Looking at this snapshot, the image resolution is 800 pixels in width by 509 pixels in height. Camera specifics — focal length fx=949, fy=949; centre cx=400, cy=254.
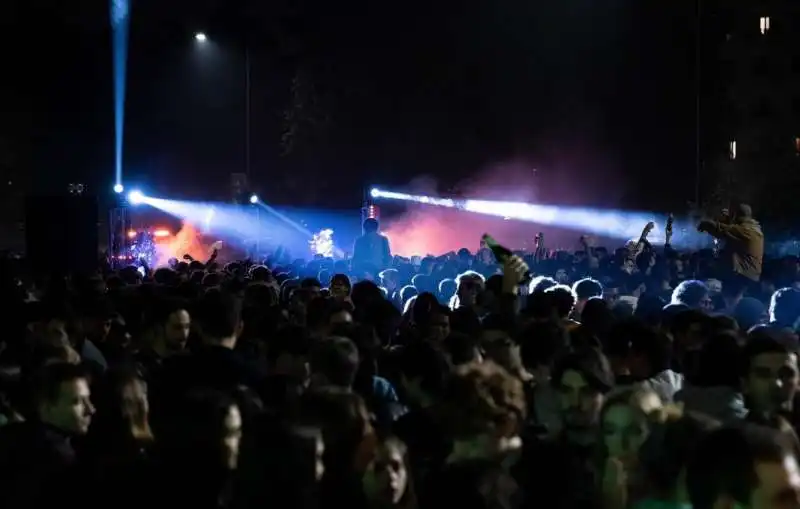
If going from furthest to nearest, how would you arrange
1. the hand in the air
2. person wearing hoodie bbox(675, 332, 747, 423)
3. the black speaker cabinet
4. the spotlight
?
the spotlight < the black speaker cabinet < the hand in the air < person wearing hoodie bbox(675, 332, 747, 423)

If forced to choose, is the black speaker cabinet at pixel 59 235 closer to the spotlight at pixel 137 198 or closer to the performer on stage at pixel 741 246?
the performer on stage at pixel 741 246

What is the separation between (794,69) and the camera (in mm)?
42531

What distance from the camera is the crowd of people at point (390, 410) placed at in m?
3.74

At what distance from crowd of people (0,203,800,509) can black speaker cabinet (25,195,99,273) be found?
7.67 m

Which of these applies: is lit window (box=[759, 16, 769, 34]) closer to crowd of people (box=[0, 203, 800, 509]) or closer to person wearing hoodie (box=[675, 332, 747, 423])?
crowd of people (box=[0, 203, 800, 509])

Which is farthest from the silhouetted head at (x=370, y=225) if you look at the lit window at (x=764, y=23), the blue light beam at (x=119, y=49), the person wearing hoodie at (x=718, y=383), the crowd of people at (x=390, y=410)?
the lit window at (x=764, y=23)

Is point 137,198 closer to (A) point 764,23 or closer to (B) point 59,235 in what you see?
(B) point 59,235

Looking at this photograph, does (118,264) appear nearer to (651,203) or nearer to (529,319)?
(529,319)

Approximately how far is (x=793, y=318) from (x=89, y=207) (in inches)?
446

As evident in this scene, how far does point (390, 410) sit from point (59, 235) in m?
11.5

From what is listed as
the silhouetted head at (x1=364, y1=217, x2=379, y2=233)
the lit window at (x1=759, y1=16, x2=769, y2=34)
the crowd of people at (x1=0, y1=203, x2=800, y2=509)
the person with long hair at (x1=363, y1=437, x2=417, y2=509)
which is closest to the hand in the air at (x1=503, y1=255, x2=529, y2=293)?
the crowd of people at (x1=0, y1=203, x2=800, y2=509)

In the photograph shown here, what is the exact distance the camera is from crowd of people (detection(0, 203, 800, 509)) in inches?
147

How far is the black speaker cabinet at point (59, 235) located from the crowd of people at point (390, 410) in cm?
767

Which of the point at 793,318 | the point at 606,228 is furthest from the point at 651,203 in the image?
the point at 793,318
